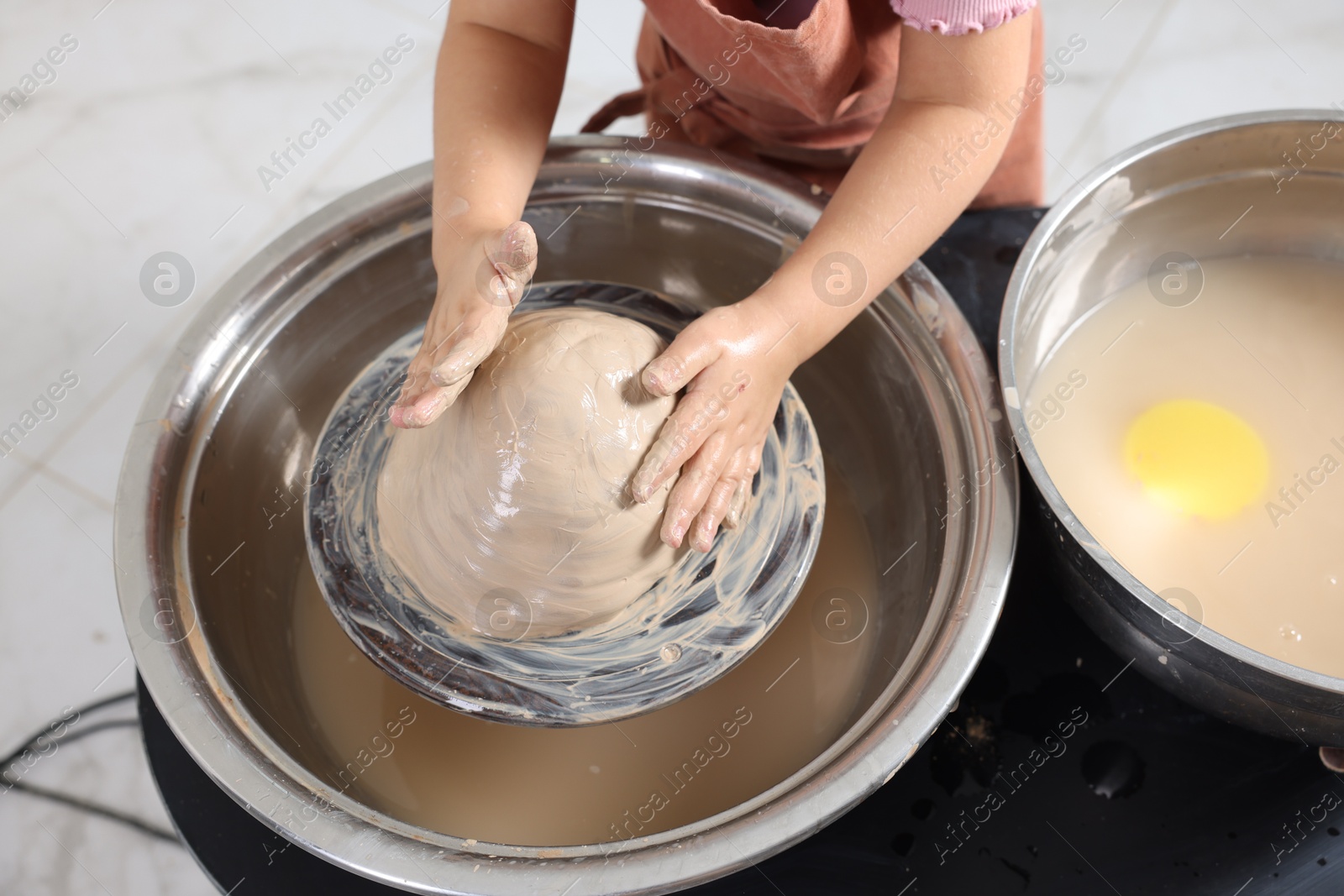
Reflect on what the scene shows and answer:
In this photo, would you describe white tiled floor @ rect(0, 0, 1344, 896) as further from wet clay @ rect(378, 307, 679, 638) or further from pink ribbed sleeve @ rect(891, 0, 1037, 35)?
pink ribbed sleeve @ rect(891, 0, 1037, 35)

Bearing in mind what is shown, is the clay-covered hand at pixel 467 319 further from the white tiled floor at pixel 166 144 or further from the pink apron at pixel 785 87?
the white tiled floor at pixel 166 144

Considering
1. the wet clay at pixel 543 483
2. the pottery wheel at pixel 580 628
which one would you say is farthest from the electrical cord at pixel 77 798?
the wet clay at pixel 543 483

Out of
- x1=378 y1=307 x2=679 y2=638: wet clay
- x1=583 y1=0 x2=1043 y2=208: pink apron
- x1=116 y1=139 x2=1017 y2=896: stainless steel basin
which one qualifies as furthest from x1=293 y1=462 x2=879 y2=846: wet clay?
x1=583 y1=0 x2=1043 y2=208: pink apron

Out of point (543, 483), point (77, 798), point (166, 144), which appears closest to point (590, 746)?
point (543, 483)

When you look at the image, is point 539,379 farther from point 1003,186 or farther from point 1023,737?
point 1003,186

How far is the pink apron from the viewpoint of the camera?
0.83 m

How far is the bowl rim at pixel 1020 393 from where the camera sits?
2.19ft

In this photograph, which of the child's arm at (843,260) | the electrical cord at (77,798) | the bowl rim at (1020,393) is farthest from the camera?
the electrical cord at (77,798)

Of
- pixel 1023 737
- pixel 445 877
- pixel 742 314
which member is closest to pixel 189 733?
pixel 445 877

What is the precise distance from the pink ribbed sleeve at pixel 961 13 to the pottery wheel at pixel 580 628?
0.37 metres

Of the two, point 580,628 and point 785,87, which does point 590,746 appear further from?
point 785,87

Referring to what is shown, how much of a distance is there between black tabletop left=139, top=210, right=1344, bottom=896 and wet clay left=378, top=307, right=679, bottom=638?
0.92 ft

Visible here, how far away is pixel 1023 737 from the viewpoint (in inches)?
33.4

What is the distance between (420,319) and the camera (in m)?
1.11
